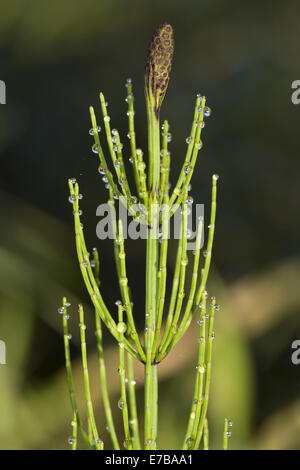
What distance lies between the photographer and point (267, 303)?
1.44 metres

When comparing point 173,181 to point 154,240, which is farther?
point 173,181

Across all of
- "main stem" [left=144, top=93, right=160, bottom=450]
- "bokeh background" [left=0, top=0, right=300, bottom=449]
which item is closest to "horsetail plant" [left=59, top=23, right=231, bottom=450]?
"main stem" [left=144, top=93, right=160, bottom=450]

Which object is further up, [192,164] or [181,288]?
[192,164]

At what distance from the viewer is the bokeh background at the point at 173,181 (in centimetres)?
135

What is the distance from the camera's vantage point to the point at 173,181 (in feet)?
5.03

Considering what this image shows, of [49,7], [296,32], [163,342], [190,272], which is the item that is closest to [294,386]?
[190,272]

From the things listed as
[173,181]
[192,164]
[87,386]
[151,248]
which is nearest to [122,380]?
[87,386]

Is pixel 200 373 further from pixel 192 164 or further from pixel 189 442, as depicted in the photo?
pixel 192 164

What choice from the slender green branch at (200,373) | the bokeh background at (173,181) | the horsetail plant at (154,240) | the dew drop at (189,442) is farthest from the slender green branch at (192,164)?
the bokeh background at (173,181)

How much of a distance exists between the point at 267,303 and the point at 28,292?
550mm

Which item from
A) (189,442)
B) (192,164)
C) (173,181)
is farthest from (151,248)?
(173,181)

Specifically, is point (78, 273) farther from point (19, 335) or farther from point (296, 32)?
point (296, 32)

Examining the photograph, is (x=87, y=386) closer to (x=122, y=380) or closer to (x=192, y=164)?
(x=122, y=380)

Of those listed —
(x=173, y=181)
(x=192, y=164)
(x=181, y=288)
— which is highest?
(x=173, y=181)
